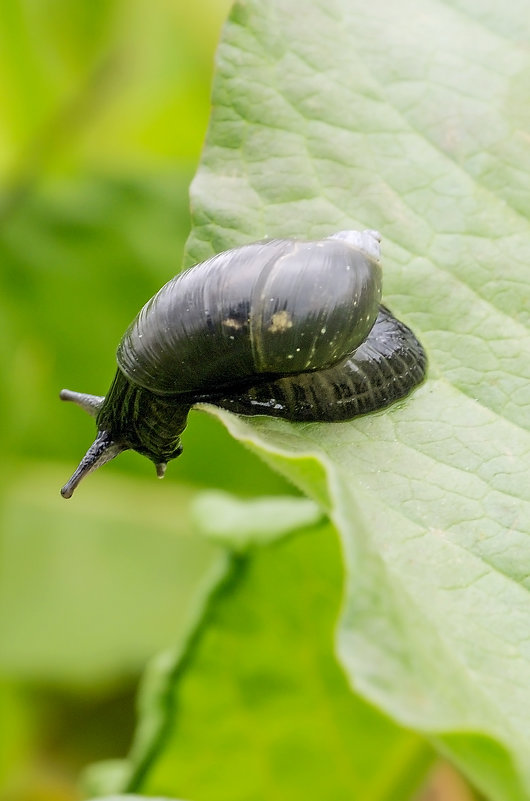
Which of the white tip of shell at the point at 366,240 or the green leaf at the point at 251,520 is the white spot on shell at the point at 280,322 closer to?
the white tip of shell at the point at 366,240

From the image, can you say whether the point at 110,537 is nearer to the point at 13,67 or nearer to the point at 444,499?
the point at 13,67

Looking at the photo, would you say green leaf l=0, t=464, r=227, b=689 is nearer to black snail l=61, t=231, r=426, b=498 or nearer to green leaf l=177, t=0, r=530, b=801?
black snail l=61, t=231, r=426, b=498

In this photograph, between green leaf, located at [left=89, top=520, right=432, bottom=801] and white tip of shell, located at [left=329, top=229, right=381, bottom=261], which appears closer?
white tip of shell, located at [left=329, top=229, right=381, bottom=261]

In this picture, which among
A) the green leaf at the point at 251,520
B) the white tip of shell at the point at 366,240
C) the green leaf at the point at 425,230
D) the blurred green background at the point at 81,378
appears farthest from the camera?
the blurred green background at the point at 81,378

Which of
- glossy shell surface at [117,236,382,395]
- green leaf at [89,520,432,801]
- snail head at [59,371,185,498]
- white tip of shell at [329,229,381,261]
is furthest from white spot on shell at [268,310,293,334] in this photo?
green leaf at [89,520,432,801]

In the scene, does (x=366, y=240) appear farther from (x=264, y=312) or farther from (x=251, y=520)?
(x=251, y=520)

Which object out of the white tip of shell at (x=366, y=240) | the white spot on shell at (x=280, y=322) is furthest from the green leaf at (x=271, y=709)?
the white tip of shell at (x=366, y=240)
